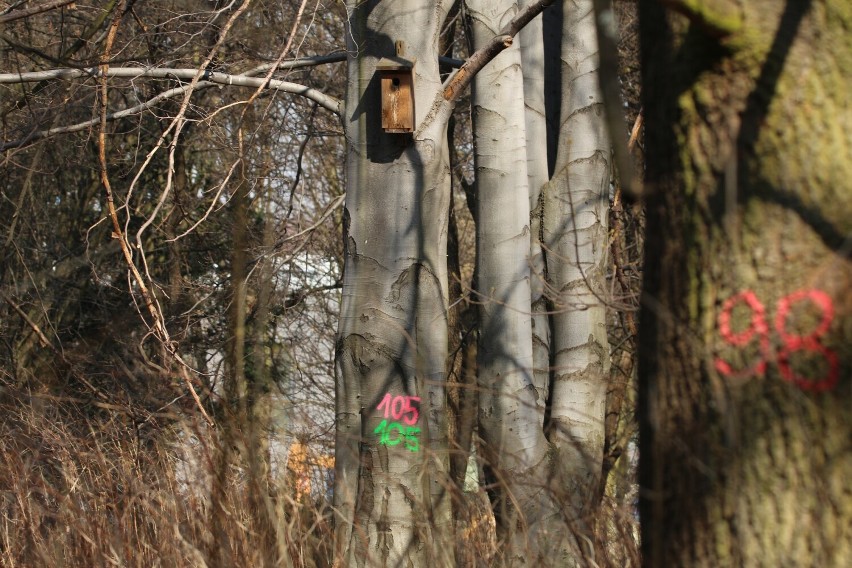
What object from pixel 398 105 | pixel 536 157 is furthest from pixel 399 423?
pixel 536 157

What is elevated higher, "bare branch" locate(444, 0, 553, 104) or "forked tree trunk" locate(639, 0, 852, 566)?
"bare branch" locate(444, 0, 553, 104)

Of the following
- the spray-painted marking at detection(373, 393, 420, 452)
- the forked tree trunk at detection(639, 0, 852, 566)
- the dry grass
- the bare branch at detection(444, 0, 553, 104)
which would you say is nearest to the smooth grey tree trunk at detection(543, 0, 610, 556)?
the bare branch at detection(444, 0, 553, 104)

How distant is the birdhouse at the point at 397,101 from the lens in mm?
3795

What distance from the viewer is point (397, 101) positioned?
380cm

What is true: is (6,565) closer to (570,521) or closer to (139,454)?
(139,454)

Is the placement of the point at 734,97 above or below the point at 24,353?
below

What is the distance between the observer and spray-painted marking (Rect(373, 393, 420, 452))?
12.1 ft

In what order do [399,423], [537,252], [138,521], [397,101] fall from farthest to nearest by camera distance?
[537,252] < [397,101] < [399,423] < [138,521]

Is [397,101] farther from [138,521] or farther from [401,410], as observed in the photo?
[138,521]

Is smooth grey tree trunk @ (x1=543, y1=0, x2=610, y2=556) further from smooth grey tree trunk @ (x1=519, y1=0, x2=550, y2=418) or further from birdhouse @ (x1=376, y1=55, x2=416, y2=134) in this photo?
birdhouse @ (x1=376, y1=55, x2=416, y2=134)

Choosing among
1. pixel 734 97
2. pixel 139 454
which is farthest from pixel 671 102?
pixel 139 454

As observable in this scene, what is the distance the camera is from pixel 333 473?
3.77 metres

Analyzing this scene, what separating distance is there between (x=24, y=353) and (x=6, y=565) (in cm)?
739

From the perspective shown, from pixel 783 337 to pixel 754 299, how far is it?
3.7 inches
